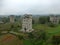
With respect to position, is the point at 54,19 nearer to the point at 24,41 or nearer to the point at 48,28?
the point at 48,28

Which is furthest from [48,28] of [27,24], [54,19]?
[27,24]

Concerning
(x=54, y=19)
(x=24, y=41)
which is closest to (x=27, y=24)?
(x=24, y=41)

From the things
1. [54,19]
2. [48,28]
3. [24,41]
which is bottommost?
[24,41]

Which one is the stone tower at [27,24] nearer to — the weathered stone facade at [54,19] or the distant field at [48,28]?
the distant field at [48,28]

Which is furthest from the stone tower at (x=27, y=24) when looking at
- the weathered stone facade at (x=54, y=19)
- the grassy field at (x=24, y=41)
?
the weathered stone facade at (x=54, y=19)

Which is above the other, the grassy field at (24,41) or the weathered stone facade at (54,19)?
the weathered stone facade at (54,19)

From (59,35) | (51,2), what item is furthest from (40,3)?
(59,35)

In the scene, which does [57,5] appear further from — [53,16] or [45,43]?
[45,43]

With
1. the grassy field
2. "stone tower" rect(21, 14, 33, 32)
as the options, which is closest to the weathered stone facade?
the grassy field

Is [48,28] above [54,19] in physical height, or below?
below

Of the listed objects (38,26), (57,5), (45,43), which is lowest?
(45,43)

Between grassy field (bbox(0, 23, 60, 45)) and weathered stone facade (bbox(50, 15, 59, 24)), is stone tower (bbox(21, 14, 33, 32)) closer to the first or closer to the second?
grassy field (bbox(0, 23, 60, 45))
